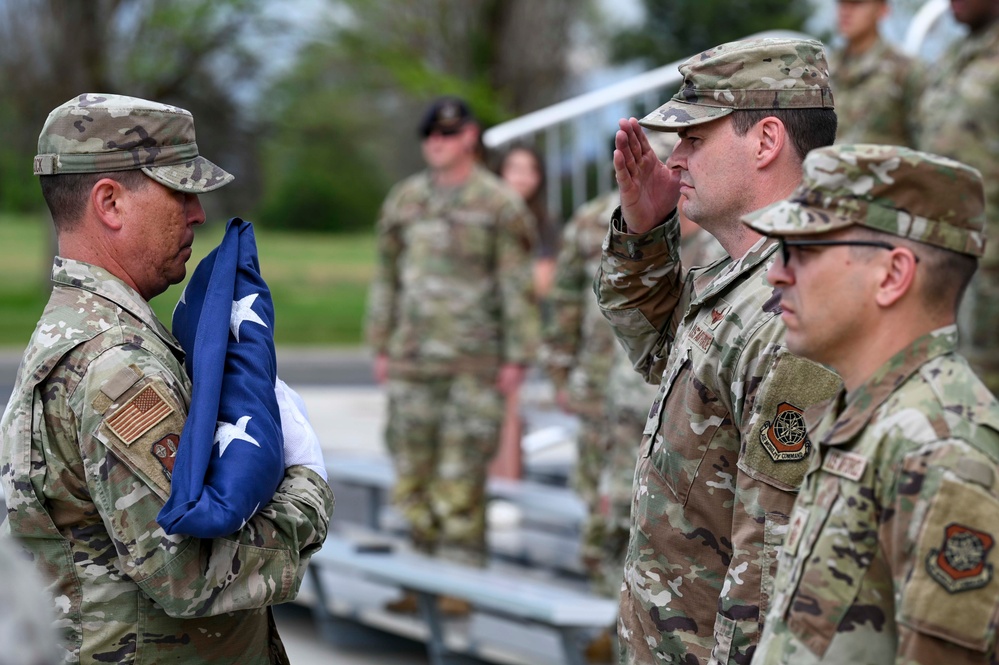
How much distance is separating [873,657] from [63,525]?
1568mm

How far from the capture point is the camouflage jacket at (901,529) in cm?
182

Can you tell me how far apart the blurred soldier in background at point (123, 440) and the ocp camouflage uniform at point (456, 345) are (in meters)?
3.97

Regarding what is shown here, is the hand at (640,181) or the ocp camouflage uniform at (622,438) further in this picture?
the ocp camouflage uniform at (622,438)

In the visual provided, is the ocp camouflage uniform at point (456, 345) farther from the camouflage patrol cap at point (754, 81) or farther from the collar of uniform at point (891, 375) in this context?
the collar of uniform at point (891, 375)

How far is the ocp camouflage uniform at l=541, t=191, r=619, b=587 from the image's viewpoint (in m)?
6.39

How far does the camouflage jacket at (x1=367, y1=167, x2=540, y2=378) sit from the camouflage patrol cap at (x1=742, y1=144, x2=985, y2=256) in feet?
15.4

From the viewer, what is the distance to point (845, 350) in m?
2.05

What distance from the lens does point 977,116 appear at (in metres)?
5.46

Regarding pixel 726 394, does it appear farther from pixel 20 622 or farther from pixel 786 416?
pixel 20 622

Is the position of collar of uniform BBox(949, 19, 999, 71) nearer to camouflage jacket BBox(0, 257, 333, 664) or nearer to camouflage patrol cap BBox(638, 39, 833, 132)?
camouflage patrol cap BBox(638, 39, 833, 132)

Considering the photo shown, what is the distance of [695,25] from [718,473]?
12317mm

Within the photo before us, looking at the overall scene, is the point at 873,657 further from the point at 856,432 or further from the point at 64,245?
the point at 64,245

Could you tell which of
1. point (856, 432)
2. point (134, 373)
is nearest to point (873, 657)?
point (856, 432)

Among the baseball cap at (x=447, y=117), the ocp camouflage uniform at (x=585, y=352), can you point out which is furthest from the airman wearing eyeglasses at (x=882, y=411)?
the baseball cap at (x=447, y=117)
